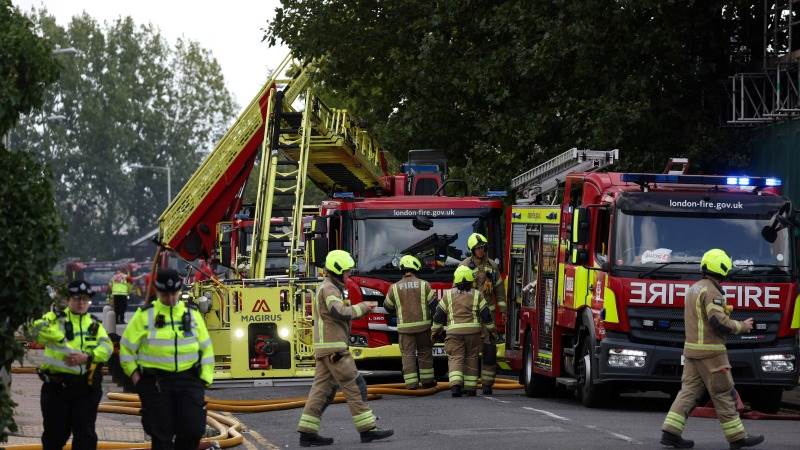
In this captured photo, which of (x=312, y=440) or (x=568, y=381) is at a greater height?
(x=568, y=381)

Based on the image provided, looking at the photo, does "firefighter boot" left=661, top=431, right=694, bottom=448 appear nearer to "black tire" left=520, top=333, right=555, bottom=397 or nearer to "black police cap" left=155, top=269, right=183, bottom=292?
"black police cap" left=155, top=269, right=183, bottom=292

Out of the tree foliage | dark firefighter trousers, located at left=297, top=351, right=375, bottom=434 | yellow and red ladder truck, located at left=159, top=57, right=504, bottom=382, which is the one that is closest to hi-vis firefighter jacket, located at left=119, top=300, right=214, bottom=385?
dark firefighter trousers, located at left=297, top=351, right=375, bottom=434

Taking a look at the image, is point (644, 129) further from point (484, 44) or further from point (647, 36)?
point (484, 44)

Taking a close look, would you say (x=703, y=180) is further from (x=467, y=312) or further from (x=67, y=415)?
(x=67, y=415)

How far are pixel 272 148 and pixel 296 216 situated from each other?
113cm

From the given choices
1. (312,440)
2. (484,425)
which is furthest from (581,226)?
(312,440)

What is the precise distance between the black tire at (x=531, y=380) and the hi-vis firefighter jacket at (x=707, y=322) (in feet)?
20.9

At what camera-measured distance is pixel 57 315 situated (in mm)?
12344

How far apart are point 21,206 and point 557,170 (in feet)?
36.2

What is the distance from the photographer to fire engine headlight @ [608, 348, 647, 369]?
682 inches

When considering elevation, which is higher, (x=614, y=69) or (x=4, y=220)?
(x=614, y=69)

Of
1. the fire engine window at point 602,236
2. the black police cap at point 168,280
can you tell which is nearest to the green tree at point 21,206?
the black police cap at point 168,280

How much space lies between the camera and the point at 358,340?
74.5 feet

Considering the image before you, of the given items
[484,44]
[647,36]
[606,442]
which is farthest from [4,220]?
[484,44]
